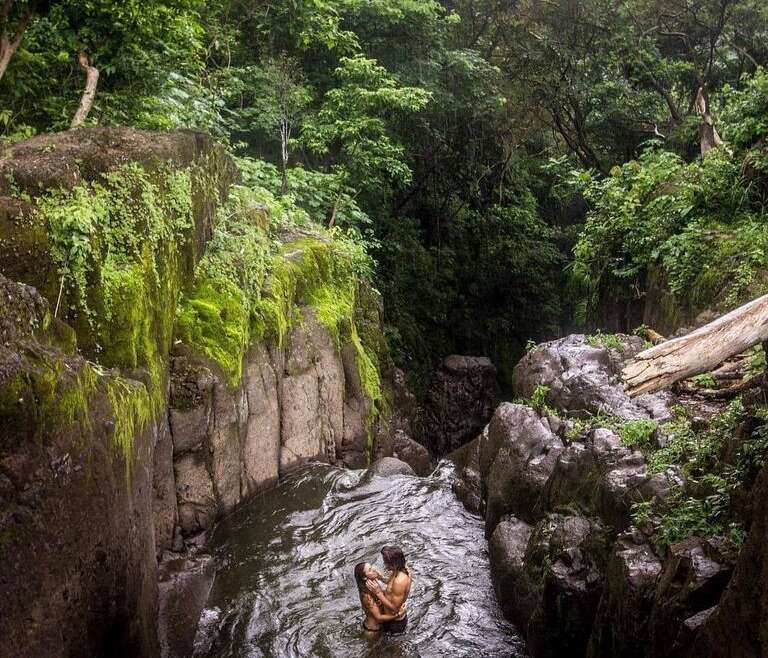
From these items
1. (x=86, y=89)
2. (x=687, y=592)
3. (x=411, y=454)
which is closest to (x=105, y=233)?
(x=86, y=89)

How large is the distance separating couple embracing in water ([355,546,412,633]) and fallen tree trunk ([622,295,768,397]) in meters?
3.15

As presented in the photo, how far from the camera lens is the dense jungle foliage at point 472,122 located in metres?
9.77

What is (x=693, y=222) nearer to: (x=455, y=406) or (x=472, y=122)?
(x=472, y=122)

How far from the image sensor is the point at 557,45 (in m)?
19.6

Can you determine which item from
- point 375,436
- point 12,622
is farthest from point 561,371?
point 12,622

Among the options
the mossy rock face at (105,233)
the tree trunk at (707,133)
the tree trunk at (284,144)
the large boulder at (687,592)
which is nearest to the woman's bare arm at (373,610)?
the large boulder at (687,592)

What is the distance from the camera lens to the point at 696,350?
5375 mm

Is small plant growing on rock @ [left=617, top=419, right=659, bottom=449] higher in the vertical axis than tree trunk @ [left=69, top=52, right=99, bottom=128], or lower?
lower

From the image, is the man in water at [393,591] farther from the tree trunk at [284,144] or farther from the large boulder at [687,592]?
the tree trunk at [284,144]

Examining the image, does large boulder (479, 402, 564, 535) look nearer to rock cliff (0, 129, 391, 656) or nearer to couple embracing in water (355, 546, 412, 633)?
couple embracing in water (355, 546, 412, 633)

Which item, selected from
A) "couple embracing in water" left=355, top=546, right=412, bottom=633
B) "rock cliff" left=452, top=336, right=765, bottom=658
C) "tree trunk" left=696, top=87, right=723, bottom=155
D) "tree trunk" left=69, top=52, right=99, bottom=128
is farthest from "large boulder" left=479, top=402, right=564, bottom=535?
"tree trunk" left=696, top=87, right=723, bottom=155

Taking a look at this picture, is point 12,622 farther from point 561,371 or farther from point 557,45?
point 557,45

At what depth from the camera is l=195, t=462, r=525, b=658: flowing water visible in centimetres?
681

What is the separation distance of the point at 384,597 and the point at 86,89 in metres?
7.26
